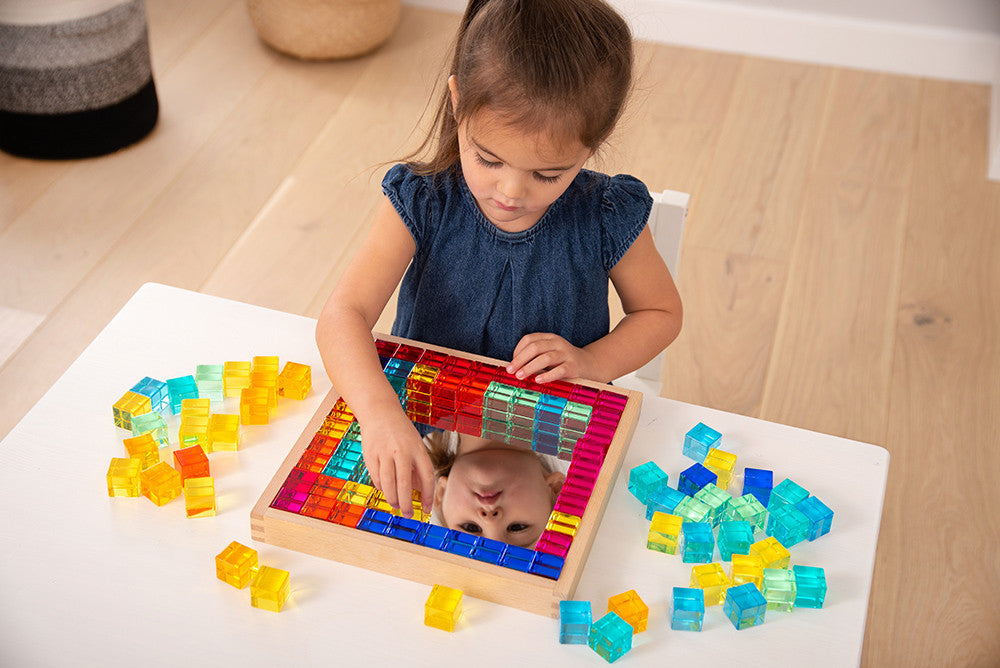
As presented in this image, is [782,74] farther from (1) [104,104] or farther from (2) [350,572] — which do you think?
(2) [350,572]

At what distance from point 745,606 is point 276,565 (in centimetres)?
38

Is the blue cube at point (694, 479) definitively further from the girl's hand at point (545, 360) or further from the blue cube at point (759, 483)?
the girl's hand at point (545, 360)

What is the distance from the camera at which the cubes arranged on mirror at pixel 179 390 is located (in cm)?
101

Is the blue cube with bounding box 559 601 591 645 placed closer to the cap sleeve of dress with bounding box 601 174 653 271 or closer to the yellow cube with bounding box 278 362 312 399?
the yellow cube with bounding box 278 362 312 399

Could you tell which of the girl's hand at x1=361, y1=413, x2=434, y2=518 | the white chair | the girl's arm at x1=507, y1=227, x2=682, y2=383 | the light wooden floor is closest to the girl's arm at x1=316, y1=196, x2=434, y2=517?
the girl's hand at x1=361, y1=413, x2=434, y2=518

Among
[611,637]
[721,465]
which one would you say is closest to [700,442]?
[721,465]

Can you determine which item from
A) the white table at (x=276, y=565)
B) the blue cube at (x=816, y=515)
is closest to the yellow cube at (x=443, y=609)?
the white table at (x=276, y=565)

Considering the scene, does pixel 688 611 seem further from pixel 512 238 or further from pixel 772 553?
pixel 512 238

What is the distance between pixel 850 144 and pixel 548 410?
1790mm

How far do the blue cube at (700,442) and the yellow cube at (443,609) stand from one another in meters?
0.29

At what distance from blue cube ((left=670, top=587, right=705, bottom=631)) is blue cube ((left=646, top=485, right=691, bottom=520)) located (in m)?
0.10

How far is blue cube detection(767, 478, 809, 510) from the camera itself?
0.94 meters

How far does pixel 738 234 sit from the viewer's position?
7.41 ft

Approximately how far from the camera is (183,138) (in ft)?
8.02
